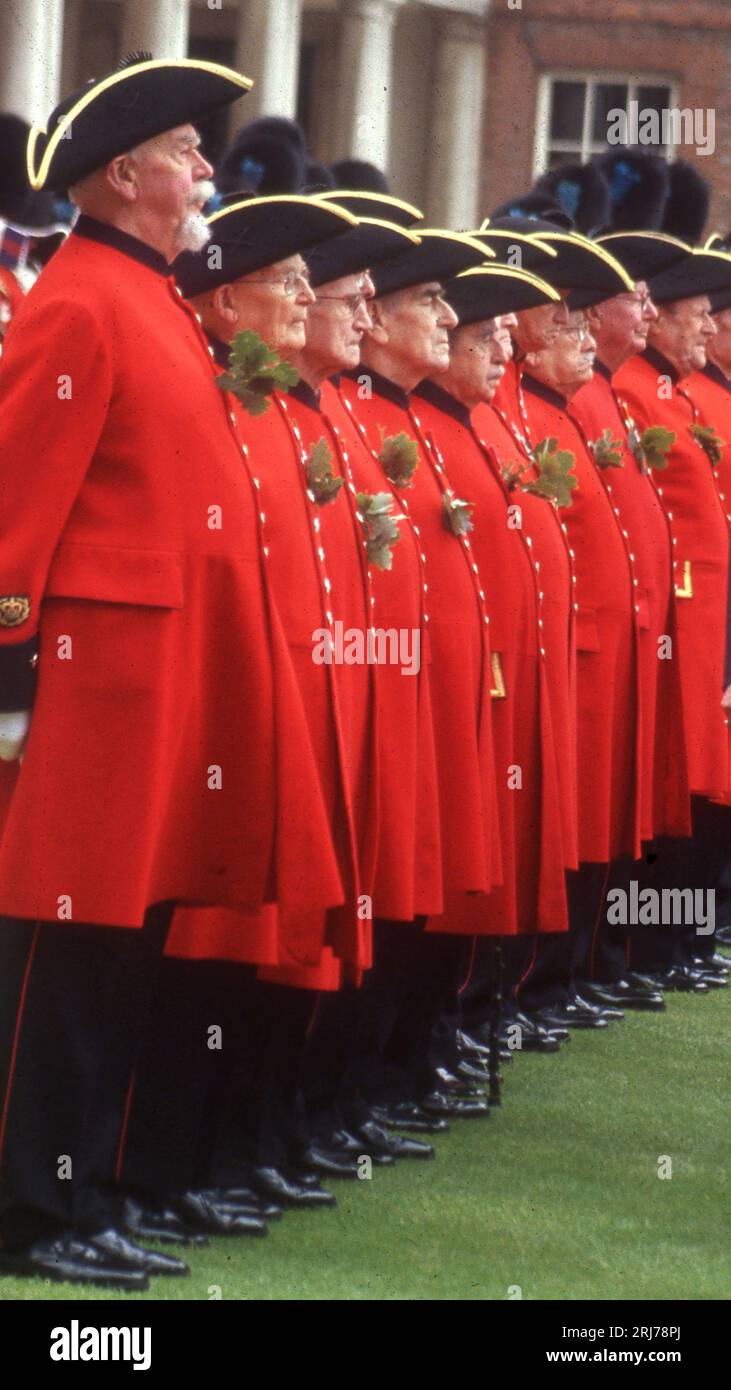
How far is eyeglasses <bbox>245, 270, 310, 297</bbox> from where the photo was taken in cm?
565

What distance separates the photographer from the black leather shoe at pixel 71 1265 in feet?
16.1

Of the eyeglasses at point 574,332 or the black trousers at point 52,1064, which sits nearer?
the black trousers at point 52,1064

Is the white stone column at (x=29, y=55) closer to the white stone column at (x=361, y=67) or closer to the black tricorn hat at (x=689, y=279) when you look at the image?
the white stone column at (x=361, y=67)

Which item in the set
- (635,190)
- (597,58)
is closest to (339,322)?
(635,190)

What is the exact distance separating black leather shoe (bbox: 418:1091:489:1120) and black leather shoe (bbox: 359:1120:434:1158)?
1.41 ft

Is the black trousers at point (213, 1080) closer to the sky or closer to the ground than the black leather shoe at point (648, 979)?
closer to the sky

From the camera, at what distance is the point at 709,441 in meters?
9.09

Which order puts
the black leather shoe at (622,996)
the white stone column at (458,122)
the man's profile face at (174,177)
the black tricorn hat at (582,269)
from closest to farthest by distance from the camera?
the man's profile face at (174,177), the black tricorn hat at (582,269), the black leather shoe at (622,996), the white stone column at (458,122)

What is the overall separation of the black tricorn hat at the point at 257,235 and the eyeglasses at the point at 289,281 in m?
0.02

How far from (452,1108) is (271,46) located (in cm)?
1503

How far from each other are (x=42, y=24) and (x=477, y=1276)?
40.0 feet

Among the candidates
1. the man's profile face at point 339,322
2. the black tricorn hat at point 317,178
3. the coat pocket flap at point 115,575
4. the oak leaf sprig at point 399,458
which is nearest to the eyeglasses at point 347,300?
the man's profile face at point 339,322

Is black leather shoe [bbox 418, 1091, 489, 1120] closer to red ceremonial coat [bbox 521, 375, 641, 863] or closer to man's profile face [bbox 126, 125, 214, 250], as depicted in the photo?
red ceremonial coat [bbox 521, 375, 641, 863]

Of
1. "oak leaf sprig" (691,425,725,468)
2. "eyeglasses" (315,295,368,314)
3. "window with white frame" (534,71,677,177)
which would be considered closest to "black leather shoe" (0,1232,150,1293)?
"eyeglasses" (315,295,368,314)
